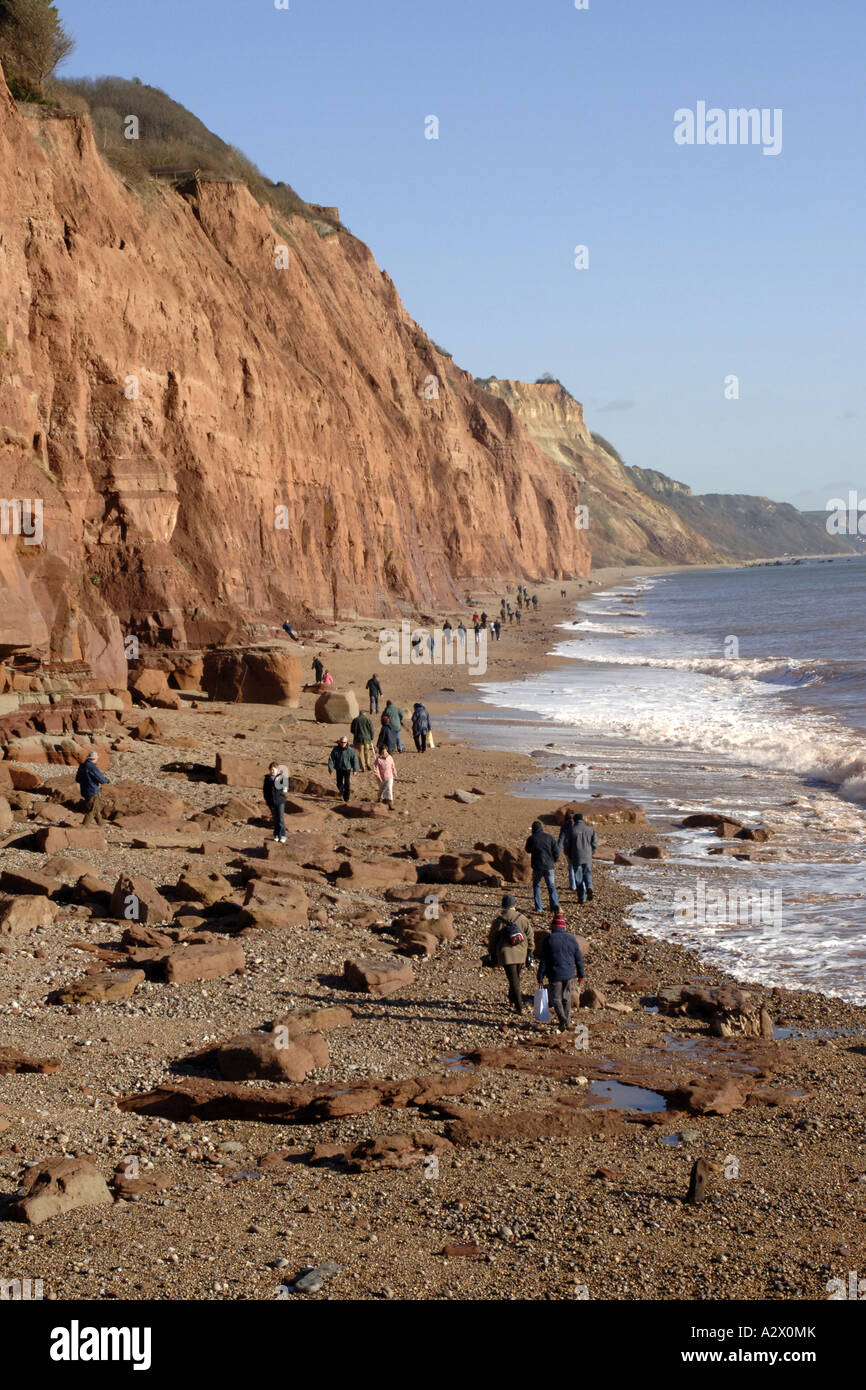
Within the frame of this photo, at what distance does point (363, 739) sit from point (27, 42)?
80.6 ft

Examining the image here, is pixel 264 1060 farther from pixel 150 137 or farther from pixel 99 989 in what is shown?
pixel 150 137

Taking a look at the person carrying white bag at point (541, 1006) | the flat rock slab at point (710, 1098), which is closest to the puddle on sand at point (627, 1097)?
the flat rock slab at point (710, 1098)

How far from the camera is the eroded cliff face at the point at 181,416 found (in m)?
24.5

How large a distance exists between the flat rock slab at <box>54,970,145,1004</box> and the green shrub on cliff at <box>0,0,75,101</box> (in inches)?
1231

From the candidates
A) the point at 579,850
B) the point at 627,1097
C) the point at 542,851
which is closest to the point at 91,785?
the point at 542,851

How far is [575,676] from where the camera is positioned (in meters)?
43.6

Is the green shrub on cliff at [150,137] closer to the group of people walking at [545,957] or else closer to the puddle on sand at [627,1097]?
the group of people walking at [545,957]

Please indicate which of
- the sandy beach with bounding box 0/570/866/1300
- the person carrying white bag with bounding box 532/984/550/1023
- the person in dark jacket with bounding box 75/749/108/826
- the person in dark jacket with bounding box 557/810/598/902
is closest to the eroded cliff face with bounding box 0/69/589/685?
the person in dark jacket with bounding box 75/749/108/826

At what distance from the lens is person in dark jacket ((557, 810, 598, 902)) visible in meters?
14.4

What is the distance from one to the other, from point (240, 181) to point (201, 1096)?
46.6 meters

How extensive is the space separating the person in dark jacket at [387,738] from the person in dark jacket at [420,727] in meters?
1.01

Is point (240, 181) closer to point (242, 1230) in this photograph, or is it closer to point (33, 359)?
point (33, 359)

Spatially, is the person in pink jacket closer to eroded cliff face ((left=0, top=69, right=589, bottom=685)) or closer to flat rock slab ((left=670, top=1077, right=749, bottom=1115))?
eroded cliff face ((left=0, top=69, right=589, bottom=685))
